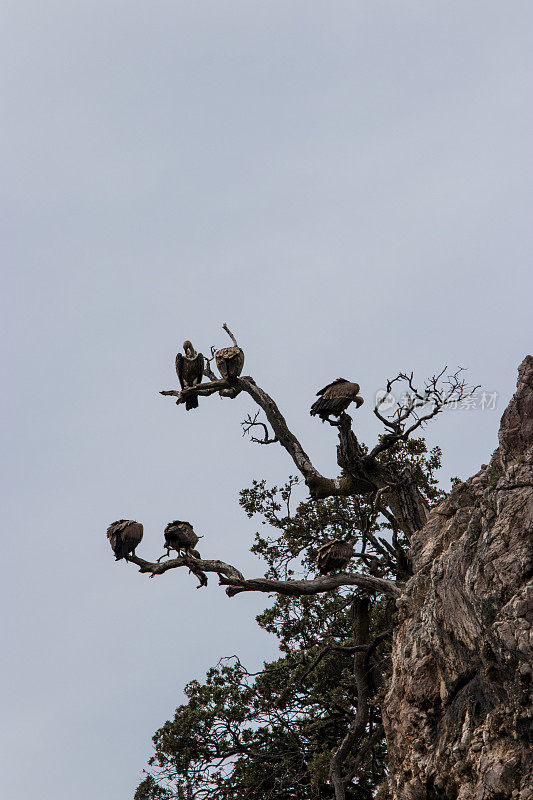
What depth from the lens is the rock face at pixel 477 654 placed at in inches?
265

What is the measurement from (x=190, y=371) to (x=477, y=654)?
746 centimetres

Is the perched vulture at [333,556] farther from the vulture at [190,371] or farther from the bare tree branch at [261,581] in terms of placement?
the vulture at [190,371]

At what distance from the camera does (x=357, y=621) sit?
12672mm

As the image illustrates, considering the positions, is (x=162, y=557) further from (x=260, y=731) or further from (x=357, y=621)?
(x=260, y=731)

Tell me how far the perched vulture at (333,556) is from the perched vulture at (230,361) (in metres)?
3.76

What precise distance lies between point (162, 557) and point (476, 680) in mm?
5034

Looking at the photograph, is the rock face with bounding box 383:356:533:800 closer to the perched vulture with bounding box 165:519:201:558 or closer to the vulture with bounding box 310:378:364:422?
the vulture with bounding box 310:378:364:422

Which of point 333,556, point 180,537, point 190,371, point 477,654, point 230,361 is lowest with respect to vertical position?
point 477,654

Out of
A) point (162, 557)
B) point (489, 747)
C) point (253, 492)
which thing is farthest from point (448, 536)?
point (253, 492)

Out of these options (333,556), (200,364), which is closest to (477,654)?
(333,556)

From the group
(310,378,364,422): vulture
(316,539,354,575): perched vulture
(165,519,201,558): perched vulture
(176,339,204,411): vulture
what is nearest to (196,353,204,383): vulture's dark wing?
(176,339,204,411): vulture

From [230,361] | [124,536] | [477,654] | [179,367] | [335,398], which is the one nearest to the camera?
[477,654]

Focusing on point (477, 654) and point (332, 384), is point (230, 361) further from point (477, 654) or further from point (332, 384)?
point (477, 654)

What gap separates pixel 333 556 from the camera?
1073 centimetres
